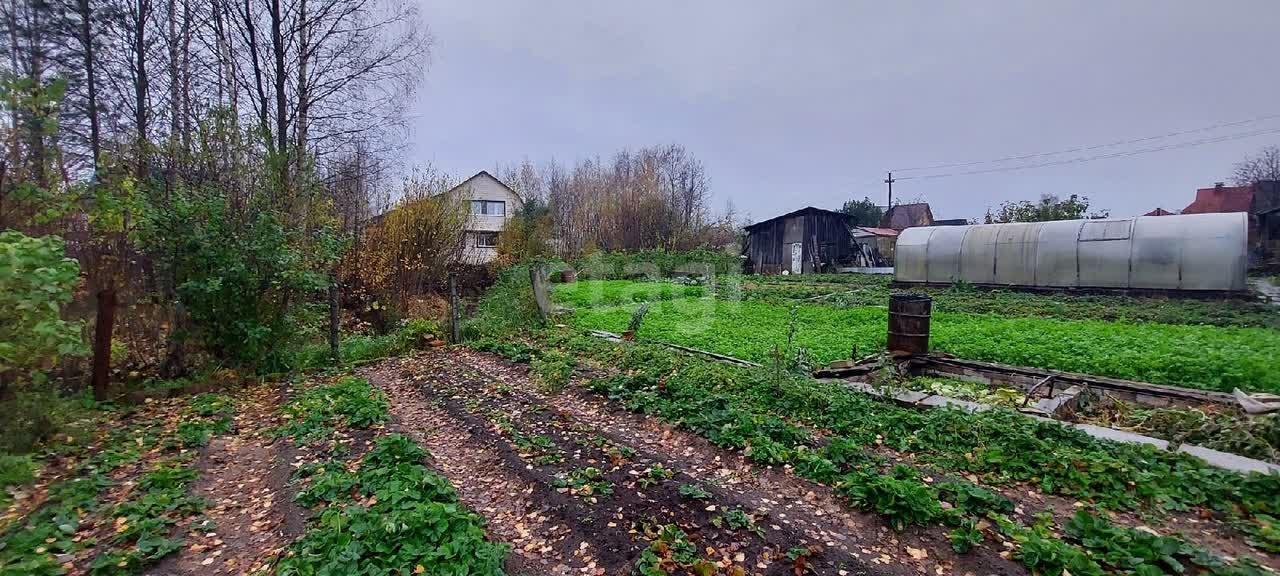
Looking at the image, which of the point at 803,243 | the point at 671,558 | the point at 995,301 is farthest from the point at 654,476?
the point at 803,243

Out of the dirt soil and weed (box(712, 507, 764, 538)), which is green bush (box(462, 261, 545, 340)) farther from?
weed (box(712, 507, 764, 538))

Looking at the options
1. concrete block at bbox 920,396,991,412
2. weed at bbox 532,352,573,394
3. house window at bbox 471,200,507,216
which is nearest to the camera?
concrete block at bbox 920,396,991,412

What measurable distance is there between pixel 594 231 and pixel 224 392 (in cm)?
2347

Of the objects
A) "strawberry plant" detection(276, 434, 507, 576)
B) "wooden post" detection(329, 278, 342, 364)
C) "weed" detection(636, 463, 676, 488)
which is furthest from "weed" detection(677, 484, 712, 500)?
"wooden post" detection(329, 278, 342, 364)

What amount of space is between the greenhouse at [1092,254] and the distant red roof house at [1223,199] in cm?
2202

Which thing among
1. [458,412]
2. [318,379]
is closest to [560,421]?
[458,412]

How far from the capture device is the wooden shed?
2739 cm

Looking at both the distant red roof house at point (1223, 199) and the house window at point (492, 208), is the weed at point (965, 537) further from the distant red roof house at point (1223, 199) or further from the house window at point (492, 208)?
the distant red roof house at point (1223, 199)

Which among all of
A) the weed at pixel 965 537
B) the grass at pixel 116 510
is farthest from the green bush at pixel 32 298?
the weed at pixel 965 537

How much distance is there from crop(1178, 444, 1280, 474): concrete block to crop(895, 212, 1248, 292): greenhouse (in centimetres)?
1393

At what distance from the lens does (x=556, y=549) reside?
2.96 m

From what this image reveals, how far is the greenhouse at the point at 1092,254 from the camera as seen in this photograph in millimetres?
13297

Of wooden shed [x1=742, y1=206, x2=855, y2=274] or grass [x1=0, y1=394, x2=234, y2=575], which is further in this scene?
wooden shed [x1=742, y1=206, x2=855, y2=274]

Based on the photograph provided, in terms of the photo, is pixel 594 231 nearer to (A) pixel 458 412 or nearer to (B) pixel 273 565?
(A) pixel 458 412
